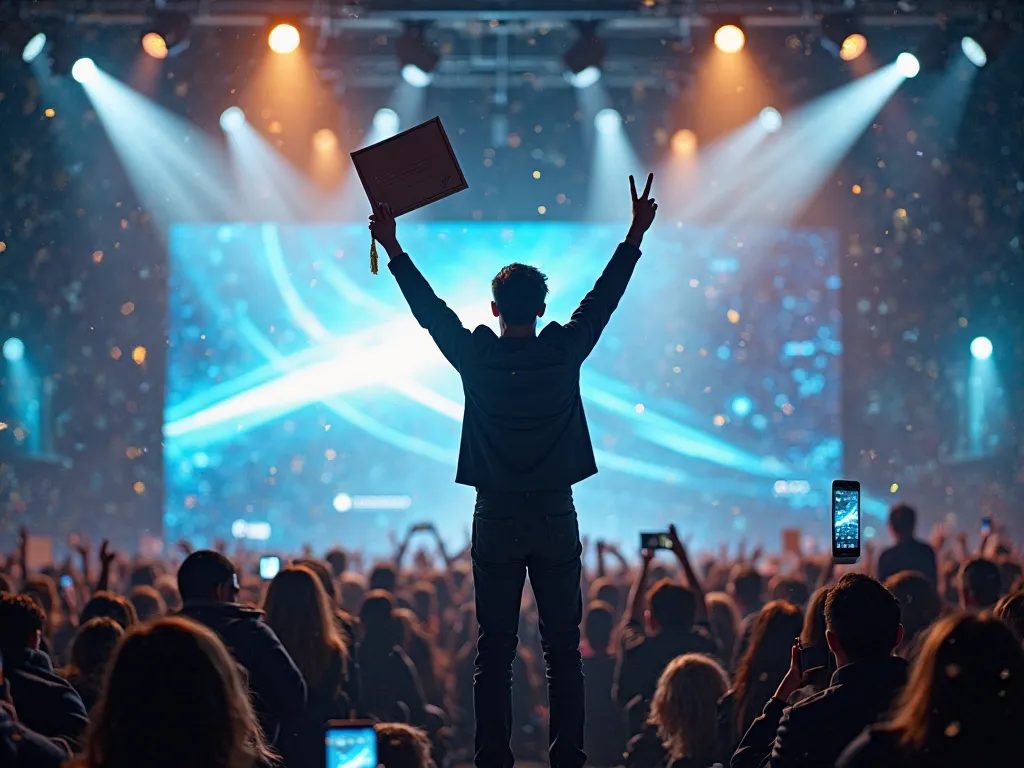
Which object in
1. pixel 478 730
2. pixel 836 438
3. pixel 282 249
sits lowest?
pixel 478 730

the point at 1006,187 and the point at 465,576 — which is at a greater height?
the point at 1006,187

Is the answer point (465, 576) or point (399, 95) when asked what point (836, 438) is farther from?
point (465, 576)

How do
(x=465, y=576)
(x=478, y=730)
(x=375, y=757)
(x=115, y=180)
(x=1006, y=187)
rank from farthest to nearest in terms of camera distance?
(x=115, y=180)
(x=1006, y=187)
(x=465, y=576)
(x=478, y=730)
(x=375, y=757)

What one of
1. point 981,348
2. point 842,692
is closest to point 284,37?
point 981,348

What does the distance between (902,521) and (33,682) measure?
182 inches

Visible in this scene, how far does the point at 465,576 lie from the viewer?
746cm

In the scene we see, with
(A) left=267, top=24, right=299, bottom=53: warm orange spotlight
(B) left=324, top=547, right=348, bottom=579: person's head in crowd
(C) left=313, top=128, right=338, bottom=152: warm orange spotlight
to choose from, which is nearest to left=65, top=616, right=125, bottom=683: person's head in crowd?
(B) left=324, top=547, right=348, bottom=579: person's head in crowd

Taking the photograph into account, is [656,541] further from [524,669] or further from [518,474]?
[518,474]

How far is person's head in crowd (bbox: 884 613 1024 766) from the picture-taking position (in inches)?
76.2

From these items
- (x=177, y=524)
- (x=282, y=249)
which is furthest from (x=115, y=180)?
(x=177, y=524)

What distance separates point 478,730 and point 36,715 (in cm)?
119

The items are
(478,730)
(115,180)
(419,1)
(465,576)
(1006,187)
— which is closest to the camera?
(478,730)

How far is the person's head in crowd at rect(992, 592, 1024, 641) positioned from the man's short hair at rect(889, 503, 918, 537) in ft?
9.76

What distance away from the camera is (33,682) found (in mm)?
3104
